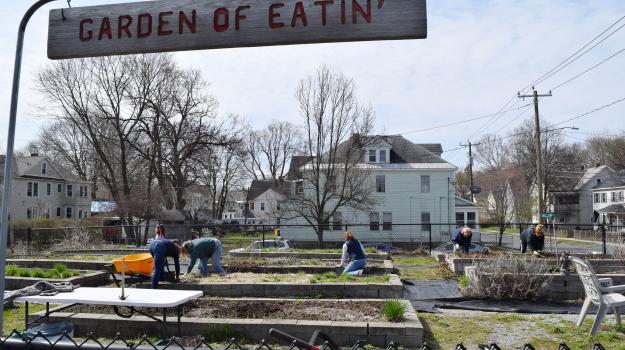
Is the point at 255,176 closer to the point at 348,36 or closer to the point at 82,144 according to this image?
the point at 82,144

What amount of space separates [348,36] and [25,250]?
24.7m

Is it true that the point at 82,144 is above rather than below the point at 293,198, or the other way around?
above

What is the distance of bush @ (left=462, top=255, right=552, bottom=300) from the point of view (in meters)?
11.3

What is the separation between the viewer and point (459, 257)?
16.5 m

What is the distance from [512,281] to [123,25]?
10.0 meters

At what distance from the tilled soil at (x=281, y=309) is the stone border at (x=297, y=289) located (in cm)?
134

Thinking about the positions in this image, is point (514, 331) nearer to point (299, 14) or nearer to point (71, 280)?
point (299, 14)

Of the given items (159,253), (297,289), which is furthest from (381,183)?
(159,253)

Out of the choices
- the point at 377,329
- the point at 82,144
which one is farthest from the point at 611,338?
the point at 82,144

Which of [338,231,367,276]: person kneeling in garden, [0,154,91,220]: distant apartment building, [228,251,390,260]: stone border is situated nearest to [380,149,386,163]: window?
[228,251,390,260]: stone border

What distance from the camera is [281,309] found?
8.95 meters

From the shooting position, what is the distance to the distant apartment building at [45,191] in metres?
51.1

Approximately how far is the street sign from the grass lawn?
5431 mm

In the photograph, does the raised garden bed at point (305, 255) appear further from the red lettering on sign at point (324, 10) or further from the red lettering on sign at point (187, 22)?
the red lettering on sign at point (324, 10)
